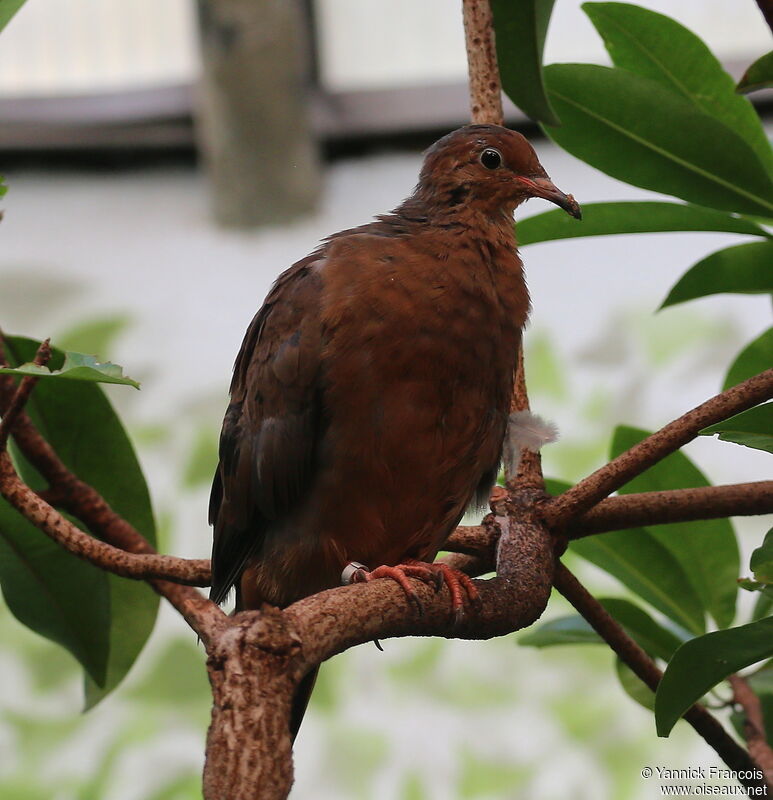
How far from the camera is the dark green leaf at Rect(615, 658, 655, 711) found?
56.9 inches

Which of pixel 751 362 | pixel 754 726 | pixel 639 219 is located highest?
pixel 639 219

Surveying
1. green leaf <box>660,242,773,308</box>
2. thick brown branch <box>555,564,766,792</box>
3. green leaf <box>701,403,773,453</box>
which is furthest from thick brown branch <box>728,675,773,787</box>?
green leaf <box>660,242,773,308</box>

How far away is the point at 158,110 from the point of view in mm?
3479

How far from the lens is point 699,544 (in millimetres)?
1515

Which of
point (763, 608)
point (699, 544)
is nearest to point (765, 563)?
point (699, 544)

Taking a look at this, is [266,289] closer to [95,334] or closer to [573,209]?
[95,334]

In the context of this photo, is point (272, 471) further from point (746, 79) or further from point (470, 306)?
point (746, 79)

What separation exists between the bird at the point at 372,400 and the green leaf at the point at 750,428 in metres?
0.36

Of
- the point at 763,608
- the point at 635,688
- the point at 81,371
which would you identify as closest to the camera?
the point at 81,371

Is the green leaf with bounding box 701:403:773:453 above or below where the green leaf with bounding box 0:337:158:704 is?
below

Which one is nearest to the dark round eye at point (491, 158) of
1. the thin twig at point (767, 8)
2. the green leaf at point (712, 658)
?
the thin twig at point (767, 8)

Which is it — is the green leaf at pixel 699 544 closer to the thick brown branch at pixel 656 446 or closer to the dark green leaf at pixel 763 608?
the dark green leaf at pixel 763 608

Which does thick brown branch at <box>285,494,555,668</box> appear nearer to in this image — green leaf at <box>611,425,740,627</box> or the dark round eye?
green leaf at <box>611,425,740,627</box>

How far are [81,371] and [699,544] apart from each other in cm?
93
